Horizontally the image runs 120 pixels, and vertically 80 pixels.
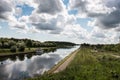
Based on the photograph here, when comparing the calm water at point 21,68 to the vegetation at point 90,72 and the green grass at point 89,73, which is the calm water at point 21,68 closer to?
the vegetation at point 90,72

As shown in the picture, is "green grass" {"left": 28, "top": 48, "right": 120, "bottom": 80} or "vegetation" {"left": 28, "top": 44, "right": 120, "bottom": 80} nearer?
"green grass" {"left": 28, "top": 48, "right": 120, "bottom": 80}

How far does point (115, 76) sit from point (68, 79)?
815cm

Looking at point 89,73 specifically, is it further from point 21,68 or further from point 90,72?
point 21,68

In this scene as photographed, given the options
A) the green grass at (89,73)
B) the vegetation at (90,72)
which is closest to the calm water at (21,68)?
the vegetation at (90,72)

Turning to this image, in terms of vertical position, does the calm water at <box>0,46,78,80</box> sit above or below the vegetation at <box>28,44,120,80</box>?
below

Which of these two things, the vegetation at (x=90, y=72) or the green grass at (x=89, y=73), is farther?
the vegetation at (x=90, y=72)

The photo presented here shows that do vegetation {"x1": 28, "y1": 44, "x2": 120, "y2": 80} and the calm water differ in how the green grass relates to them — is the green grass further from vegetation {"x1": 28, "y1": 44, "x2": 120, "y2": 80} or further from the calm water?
the calm water

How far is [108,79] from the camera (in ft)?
106

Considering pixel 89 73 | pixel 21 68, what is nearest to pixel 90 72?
pixel 89 73

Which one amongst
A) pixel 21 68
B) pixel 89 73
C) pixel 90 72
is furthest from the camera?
pixel 21 68

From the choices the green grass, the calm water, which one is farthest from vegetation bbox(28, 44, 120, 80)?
the calm water

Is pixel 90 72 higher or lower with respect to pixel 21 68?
higher

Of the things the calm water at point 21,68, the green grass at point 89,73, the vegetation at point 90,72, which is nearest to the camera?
the green grass at point 89,73

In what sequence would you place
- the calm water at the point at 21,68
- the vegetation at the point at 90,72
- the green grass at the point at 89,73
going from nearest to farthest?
1. the green grass at the point at 89,73
2. the vegetation at the point at 90,72
3. the calm water at the point at 21,68
